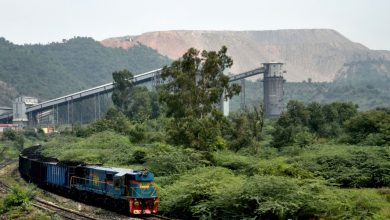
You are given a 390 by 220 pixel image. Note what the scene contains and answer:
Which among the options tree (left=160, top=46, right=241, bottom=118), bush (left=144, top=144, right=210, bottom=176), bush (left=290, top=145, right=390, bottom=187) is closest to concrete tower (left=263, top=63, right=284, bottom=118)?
tree (left=160, top=46, right=241, bottom=118)

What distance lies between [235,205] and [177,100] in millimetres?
26295

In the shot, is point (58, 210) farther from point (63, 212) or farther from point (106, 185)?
point (106, 185)

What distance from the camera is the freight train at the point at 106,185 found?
29.2 metres

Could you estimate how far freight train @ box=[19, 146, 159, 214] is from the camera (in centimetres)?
2920

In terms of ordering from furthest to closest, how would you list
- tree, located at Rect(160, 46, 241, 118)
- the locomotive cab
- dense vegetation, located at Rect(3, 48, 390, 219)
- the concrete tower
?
the concrete tower < tree, located at Rect(160, 46, 241, 118) < the locomotive cab < dense vegetation, located at Rect(3, 48, 390, 219)

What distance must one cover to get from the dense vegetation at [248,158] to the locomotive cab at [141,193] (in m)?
1.11

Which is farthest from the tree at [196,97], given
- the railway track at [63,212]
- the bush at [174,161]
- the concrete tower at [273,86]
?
the concrete tower at [273,86]

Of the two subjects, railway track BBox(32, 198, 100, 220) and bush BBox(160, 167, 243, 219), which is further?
railway track BBox(32, 198, 100, 220)

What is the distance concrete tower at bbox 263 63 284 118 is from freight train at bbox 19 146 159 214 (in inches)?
4008

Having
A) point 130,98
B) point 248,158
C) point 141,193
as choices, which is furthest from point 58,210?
point 130,98

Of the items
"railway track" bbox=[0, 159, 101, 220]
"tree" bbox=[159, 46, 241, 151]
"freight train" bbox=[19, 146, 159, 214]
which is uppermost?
"tree" bbox=[159, 46, 241, 151]

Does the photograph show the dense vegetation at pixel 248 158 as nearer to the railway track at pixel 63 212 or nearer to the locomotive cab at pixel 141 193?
the locomotive cab at pixel 141 193

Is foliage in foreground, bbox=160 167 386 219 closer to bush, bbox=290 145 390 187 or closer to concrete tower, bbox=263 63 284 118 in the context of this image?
bush, bbox=290 145 390 187

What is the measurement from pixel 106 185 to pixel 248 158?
14980mm
